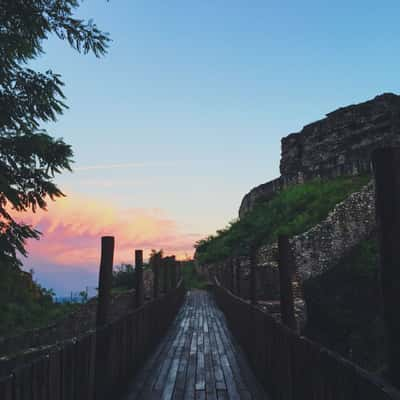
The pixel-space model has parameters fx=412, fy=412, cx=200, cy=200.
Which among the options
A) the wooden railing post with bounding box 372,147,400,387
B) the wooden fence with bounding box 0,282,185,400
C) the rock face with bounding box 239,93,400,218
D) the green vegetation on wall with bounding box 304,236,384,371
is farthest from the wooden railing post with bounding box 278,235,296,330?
the rock face with bounding box 239,93,400,218

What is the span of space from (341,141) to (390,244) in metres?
33.9

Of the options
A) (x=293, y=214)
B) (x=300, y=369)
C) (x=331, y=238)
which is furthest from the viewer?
(x=293, y=214)

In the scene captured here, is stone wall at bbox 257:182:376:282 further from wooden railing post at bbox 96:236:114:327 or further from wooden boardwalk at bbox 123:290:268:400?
wooden railing post at bbox 96:236:114:327

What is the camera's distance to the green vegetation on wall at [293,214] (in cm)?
2300

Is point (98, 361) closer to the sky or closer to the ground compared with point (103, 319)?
closer to the ground

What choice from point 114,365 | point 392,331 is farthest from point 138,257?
point 392,331

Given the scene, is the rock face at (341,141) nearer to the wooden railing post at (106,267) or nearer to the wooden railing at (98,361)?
the wooden railing at (98,361)

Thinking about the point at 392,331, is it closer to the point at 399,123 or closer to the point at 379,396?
the point at 379,396

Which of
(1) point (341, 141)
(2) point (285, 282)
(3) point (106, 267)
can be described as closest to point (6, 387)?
(3) point (106, 267)

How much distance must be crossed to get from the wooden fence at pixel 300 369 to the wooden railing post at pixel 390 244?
254mm

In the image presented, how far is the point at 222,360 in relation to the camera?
853 cm

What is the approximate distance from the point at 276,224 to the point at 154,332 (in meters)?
18.6

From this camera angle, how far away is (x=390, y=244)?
2764 mm

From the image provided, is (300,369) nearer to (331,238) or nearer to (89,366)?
(89,366)
